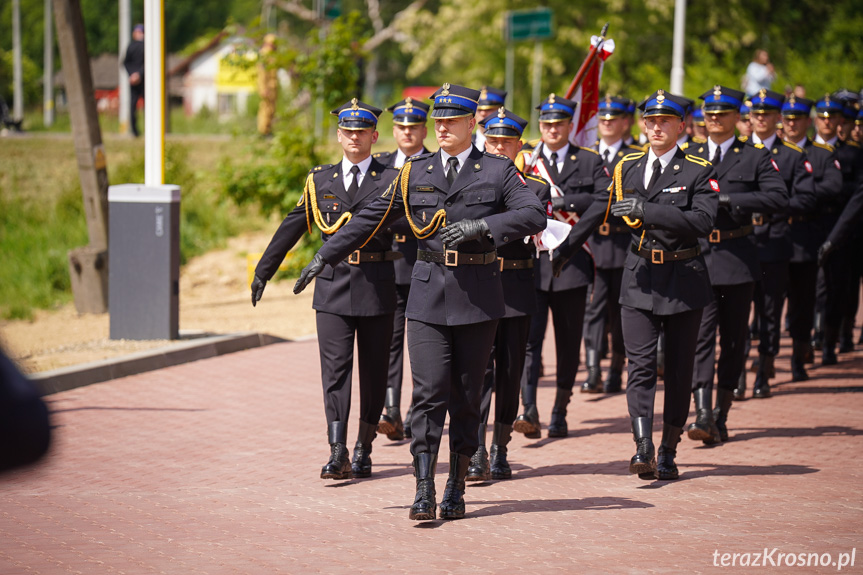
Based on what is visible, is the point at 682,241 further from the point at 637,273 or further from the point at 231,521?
the point at 231,521

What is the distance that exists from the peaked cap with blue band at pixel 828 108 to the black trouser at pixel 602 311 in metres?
3.10

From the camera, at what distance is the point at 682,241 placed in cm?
719

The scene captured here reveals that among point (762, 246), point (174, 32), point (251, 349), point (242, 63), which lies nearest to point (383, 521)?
point (762, 246)

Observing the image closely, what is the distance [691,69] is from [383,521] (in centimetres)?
2184

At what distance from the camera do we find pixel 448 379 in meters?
6.16

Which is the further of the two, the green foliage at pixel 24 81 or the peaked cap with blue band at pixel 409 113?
the green foliage at pixel 24 81

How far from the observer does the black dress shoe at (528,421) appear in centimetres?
824

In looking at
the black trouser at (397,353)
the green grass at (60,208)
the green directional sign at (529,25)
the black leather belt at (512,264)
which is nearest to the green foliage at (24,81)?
the green grass at (60,208)

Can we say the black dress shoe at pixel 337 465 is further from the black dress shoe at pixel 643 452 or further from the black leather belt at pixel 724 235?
the black leather belt at pixel 724 235

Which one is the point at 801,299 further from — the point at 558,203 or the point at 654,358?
the point at 654,358

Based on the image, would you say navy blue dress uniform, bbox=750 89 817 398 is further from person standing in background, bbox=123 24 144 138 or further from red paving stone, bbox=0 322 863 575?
person standing in background, bbox=123 24 144 138

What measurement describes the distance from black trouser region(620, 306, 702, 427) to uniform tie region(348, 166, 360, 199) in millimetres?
1795

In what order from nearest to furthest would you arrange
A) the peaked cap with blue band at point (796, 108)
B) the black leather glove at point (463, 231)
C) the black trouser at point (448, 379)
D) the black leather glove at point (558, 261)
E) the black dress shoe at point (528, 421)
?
1. the black leather glove at point (463, 231)
2. the black trouser at point (448, 379)
3. the black leather glove at point (558, 261)
4. the black dress shoe at point (528, 421)
5. the peaked cap with blue band at point (796, 108)

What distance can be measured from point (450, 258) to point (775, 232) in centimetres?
474
